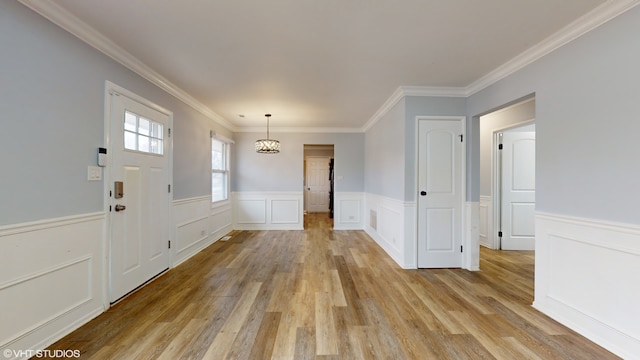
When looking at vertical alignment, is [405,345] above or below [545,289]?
below

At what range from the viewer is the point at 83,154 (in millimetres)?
2125

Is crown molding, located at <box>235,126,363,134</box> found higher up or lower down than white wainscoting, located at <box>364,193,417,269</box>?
higher up

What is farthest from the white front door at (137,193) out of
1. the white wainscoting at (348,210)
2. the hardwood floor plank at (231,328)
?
the white wainscoting at (348,210)

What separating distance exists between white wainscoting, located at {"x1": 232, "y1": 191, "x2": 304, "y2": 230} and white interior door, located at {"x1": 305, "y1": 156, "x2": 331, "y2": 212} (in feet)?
11.2

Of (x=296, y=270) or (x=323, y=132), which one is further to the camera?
(x=323, y=132)

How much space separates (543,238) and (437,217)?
4.08 feet

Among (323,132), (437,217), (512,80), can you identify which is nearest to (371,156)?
(323,132)

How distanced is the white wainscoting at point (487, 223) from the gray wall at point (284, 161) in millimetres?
2765

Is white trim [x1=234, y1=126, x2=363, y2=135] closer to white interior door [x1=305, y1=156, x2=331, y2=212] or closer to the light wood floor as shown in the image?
the light wood floor

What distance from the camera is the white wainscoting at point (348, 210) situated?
6254 millimetres

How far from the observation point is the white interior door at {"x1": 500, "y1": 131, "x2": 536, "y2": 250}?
4.34m

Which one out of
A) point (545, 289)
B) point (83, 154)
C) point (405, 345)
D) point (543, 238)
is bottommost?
point (405, 345)

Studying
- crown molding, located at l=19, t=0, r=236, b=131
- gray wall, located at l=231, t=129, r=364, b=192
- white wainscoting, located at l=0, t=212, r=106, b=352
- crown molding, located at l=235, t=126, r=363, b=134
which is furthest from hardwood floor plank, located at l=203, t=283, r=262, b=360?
crown molding, located at l=235, t=126, r=363, b=134

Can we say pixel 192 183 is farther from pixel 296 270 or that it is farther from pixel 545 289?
pixel 545 289
